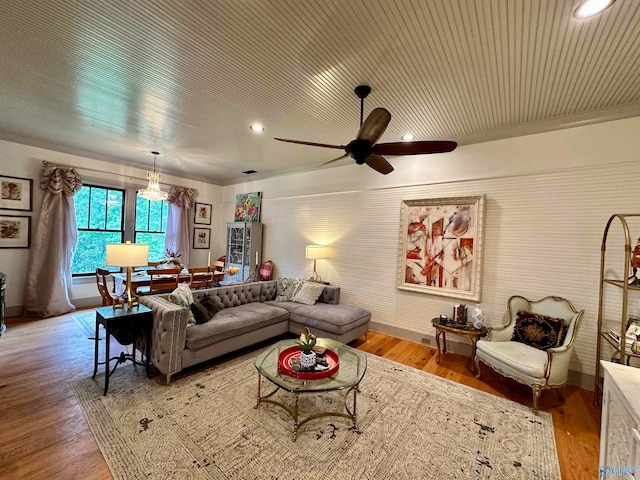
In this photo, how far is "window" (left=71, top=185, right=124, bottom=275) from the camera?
16.5 ft

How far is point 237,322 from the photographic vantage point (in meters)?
3.15

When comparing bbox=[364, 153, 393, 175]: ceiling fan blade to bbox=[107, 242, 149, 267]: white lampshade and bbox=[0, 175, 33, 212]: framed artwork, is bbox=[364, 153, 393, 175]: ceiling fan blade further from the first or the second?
bbox=[0, 175, 33, 212]: framed artwork

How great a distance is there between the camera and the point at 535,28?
5.76 feet

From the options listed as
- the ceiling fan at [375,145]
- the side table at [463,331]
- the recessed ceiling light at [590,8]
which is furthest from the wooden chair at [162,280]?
the recessed ceiling light at [590,8]

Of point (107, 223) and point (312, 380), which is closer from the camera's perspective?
point (312, 380)

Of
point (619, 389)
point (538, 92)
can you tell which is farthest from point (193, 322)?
point (538, 92)

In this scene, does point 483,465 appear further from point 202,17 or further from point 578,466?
point 202,17

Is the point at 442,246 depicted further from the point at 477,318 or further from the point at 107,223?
the point at 107,223

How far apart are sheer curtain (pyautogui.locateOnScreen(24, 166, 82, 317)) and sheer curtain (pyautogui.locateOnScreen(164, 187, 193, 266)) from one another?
168cm

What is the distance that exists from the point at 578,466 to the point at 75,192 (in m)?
7.18

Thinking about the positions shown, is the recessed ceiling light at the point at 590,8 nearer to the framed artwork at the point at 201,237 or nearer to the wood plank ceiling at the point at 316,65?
the wood plank ceiling at the point at 316,65

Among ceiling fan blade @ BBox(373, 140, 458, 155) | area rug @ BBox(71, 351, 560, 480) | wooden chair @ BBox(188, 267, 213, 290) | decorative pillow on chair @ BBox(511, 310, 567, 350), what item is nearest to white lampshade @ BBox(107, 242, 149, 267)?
area rug @ BBox(71, 351, 560, 480)

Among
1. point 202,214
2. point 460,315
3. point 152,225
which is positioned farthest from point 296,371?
point 202,214

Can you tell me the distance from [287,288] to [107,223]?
13.3 feet
